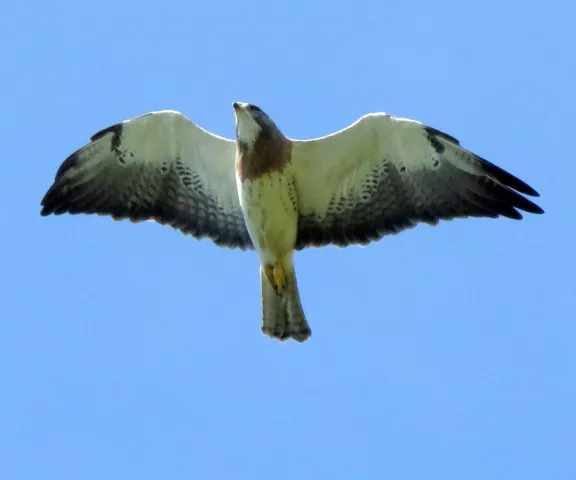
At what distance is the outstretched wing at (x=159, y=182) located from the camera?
11.8 meters

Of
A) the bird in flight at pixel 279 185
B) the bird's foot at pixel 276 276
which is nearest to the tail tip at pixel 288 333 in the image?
the bird in flight at pixel 279 185

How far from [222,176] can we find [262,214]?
0.82m

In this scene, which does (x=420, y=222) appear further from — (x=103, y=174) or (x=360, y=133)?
(x=103, y=174)

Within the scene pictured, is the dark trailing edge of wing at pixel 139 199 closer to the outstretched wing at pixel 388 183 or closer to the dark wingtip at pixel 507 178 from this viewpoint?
the outstretched wing at pixel 388 183

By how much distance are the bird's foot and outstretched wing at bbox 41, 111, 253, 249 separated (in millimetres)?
401

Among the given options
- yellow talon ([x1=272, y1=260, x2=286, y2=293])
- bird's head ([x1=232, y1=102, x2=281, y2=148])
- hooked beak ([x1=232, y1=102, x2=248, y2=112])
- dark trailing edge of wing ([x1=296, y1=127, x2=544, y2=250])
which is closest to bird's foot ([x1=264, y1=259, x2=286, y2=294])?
yellow talon ([x1=272, y1=260, x2=286, y2=293])

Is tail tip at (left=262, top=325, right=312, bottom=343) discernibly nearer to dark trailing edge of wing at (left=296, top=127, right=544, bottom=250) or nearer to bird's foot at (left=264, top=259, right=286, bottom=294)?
bird's foot at (left=264, top=259, right=286, bottom=294)

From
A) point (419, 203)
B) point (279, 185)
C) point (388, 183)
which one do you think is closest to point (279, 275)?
point (279, 185)

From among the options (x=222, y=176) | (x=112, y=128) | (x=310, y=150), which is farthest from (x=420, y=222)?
(x=112, y=128)

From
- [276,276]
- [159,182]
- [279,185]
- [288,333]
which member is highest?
[159,182]

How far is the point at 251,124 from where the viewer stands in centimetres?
1113

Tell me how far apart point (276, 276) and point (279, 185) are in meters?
0.91

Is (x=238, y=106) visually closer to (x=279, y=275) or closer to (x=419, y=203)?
(x=279, y=275)

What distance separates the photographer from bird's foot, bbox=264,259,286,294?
11719 millimetres
